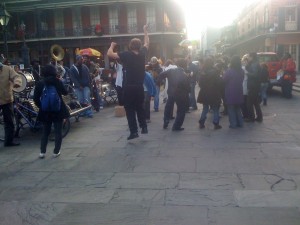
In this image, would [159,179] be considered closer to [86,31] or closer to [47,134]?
[47,134]

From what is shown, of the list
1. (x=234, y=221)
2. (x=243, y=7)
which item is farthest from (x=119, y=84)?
(x=243, y=7)

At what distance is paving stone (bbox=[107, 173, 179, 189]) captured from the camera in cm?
479

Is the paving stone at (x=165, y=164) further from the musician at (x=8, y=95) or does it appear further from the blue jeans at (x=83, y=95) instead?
the blue jeans at (x=83, y=95)

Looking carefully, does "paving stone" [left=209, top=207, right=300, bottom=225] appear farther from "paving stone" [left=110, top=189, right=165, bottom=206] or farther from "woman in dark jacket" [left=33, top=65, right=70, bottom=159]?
"woman in dark jacket" [left=33, top=65, right=70, bottom=159]

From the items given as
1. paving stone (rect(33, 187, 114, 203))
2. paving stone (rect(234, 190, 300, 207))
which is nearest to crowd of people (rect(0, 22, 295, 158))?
paving stone (rect(33, 187, 114, 203))

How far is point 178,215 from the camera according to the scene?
12.7ft

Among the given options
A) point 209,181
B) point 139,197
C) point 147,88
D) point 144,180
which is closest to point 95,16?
point 147,88

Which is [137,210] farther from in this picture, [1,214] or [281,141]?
[281,141]

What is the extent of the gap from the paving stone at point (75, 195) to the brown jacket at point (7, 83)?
3174mm

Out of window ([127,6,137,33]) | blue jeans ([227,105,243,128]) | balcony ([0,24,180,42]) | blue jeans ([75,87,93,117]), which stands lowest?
blue jeans ([227,105,243,128])

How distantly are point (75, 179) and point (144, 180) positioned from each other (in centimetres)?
97

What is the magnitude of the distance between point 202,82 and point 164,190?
14.0 ft

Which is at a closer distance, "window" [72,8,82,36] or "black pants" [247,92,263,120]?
"black pants" [247,92,263,120]

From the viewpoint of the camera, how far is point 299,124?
28.7 ft
